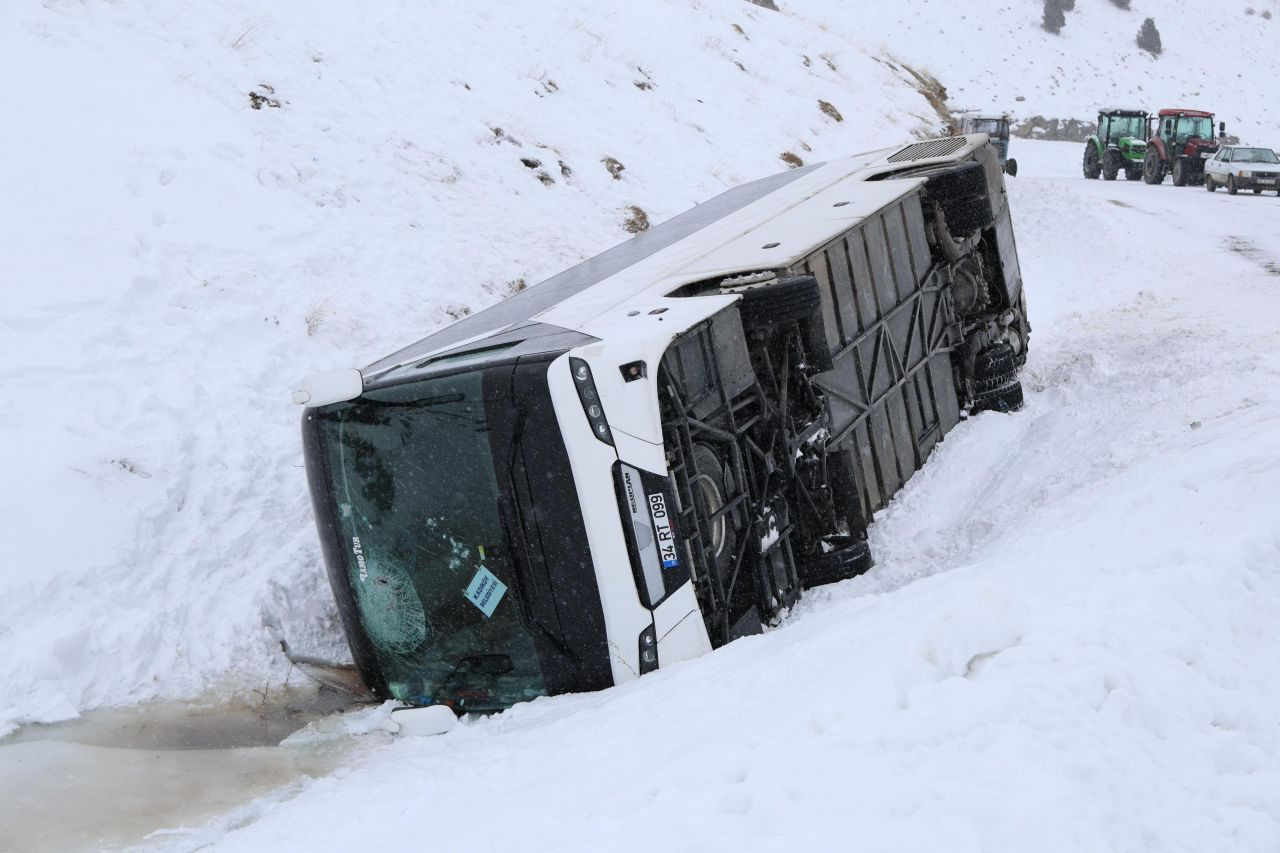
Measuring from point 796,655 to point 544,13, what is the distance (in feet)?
49.1

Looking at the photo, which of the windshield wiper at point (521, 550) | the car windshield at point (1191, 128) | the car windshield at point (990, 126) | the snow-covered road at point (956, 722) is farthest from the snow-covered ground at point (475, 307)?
the car windshield at point (1191, 128)

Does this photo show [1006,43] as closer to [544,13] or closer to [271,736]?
[544,13]

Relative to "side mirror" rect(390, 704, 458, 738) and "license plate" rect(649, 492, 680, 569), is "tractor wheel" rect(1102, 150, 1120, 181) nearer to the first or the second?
"license plate" rect(649, 492, 680, 569)

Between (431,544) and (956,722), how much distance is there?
275 cm

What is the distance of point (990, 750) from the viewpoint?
2988 millimetres

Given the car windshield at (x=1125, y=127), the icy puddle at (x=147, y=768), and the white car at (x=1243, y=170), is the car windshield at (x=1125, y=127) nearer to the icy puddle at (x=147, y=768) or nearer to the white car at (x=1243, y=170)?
the white car at (x=1243, y=170)

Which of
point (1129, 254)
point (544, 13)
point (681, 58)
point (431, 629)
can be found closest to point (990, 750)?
point (431, 629)

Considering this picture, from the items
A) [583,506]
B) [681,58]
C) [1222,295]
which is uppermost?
[681,58]

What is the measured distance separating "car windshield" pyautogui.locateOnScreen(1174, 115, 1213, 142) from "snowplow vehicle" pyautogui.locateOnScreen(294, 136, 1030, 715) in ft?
81.3

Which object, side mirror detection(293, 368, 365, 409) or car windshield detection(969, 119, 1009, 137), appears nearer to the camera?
side mirror detection(293, 368, 365, 409)

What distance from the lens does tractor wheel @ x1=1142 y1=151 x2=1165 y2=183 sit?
90.3 feet

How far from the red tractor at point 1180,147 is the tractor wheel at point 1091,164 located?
6.27 ft

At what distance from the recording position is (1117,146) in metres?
29.4

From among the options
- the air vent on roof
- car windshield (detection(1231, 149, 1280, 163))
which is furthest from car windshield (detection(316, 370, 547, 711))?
car windshield (detection(1231, 149, 1280, 163))
